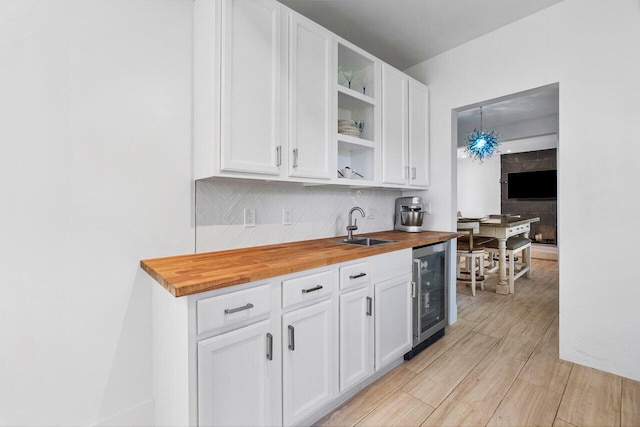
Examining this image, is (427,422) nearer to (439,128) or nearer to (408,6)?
(439,128)

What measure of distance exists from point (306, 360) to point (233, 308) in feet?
1.76

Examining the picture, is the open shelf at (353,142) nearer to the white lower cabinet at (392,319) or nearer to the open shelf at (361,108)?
the open shelf at (361,108)

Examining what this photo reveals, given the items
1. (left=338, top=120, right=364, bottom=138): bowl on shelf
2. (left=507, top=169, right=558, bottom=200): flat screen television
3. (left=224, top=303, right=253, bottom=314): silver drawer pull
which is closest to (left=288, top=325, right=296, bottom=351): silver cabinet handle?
(left=224, top=303, right=253, bottom=314): silver drawer pull

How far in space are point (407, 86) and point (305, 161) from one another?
58.8 inches

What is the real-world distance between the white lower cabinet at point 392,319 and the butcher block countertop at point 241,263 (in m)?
0.27

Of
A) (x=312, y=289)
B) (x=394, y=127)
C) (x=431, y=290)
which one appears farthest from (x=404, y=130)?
(x=312, y=289)

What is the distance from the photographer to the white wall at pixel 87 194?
132cm

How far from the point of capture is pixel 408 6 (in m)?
2.24

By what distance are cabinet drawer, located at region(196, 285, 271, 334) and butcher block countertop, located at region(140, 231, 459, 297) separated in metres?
0.06

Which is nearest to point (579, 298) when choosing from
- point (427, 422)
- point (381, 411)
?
point (427, 422)

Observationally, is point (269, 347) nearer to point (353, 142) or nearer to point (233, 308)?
point (233, 308)

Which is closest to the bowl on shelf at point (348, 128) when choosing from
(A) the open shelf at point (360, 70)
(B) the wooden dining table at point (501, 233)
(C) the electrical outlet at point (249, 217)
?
(A) the open shelf at point (360, 70)

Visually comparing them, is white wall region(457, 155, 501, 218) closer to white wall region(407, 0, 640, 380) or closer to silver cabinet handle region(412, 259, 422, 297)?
white wall region(407, 0, 640, 380)

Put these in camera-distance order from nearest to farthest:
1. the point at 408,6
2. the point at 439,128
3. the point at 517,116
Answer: the point at 408,6 < the point at 439,128 < the point at 517,116
